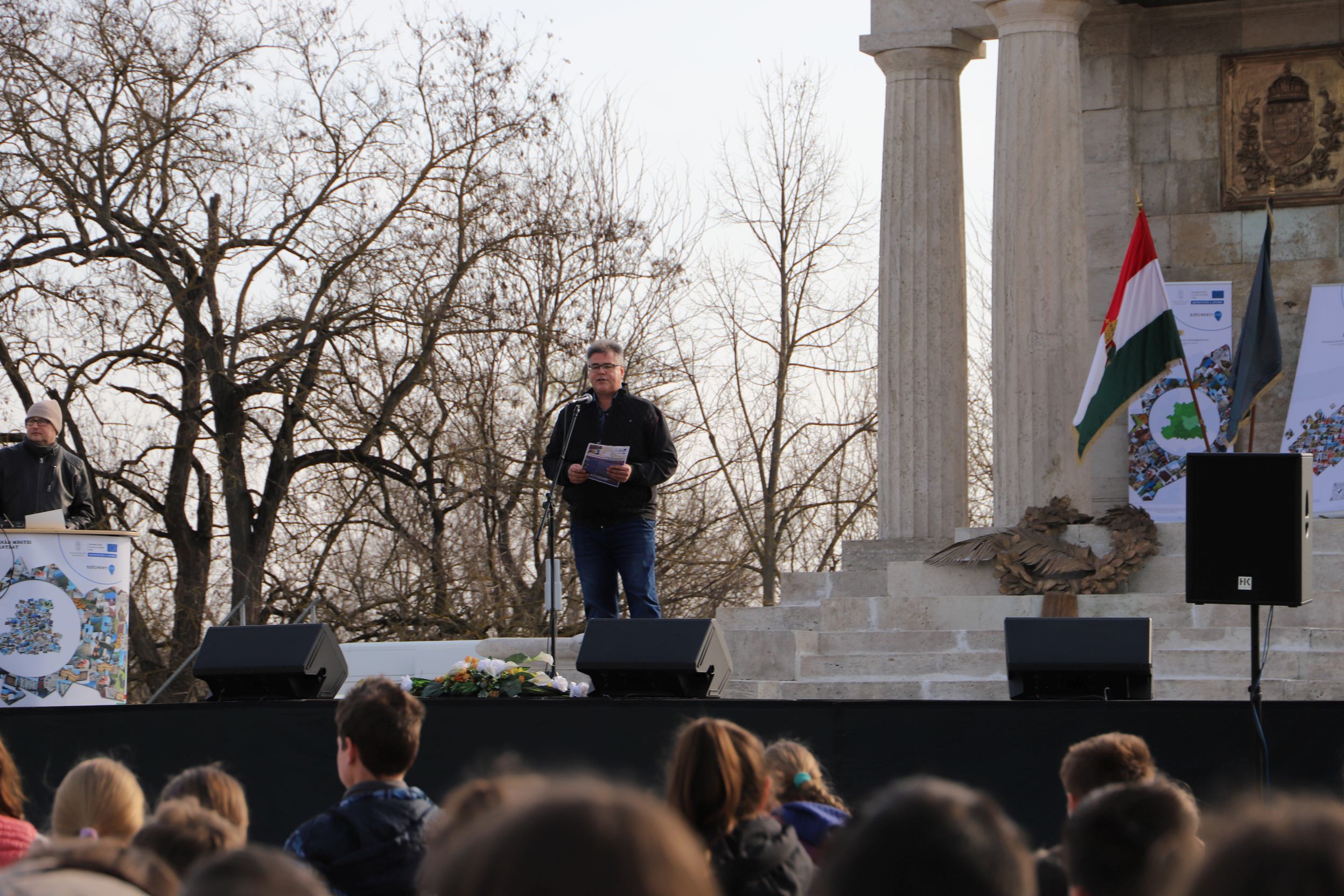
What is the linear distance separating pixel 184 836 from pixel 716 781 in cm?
112

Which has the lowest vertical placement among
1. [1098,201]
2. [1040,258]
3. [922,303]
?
[922,303]

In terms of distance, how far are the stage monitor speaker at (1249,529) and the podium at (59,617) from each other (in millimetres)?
5511

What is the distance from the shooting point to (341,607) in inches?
819

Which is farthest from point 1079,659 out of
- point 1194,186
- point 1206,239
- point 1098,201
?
point 1194,186

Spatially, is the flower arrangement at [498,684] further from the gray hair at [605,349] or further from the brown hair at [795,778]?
the brown hair at [795,778]

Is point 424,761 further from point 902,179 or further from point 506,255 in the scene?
point 506,255

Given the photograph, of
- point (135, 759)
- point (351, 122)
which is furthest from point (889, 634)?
point (351, 122)

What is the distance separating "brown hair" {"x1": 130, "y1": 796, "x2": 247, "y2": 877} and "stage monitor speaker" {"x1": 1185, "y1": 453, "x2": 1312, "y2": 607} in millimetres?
4903

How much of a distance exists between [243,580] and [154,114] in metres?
5.63

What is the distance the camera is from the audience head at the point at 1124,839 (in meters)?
2.69

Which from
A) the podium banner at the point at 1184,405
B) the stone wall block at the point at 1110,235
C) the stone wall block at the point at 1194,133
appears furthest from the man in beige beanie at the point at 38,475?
the stone wall block at the point at 1194,133

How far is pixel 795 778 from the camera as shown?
13.9ft

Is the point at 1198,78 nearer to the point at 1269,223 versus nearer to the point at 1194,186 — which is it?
the point at 1194,186

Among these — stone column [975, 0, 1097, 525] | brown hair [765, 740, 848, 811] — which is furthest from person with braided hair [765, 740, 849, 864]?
stone column [975, 0, 1097, 525]
